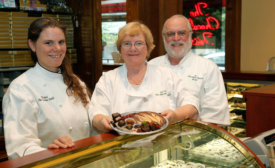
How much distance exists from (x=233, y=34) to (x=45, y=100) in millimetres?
6101

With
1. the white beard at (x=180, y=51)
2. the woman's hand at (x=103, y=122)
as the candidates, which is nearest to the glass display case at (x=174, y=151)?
the woman's hand at (x=103, y=122)

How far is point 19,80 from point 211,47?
653 cm

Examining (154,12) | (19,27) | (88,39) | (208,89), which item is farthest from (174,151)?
(154,12)

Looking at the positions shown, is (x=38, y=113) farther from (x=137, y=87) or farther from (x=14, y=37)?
(x=14, y=37)

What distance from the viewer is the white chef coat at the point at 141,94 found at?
200cm

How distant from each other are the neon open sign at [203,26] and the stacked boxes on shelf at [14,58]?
17.8 feet

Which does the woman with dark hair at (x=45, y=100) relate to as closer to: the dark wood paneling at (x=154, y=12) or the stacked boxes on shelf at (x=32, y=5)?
the stacked boxes on shelf at (x=32, y=5)

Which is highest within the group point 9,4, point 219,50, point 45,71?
point 9,4

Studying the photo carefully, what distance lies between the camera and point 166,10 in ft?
13.5

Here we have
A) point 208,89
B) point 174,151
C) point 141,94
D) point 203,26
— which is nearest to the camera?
point 174,151

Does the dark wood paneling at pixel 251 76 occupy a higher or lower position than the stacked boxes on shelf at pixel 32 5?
lower

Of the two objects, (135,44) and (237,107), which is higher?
(135,44)

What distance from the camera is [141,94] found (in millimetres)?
2012

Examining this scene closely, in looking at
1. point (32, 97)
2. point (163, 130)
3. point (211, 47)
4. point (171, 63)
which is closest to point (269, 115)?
point (171, 63)
